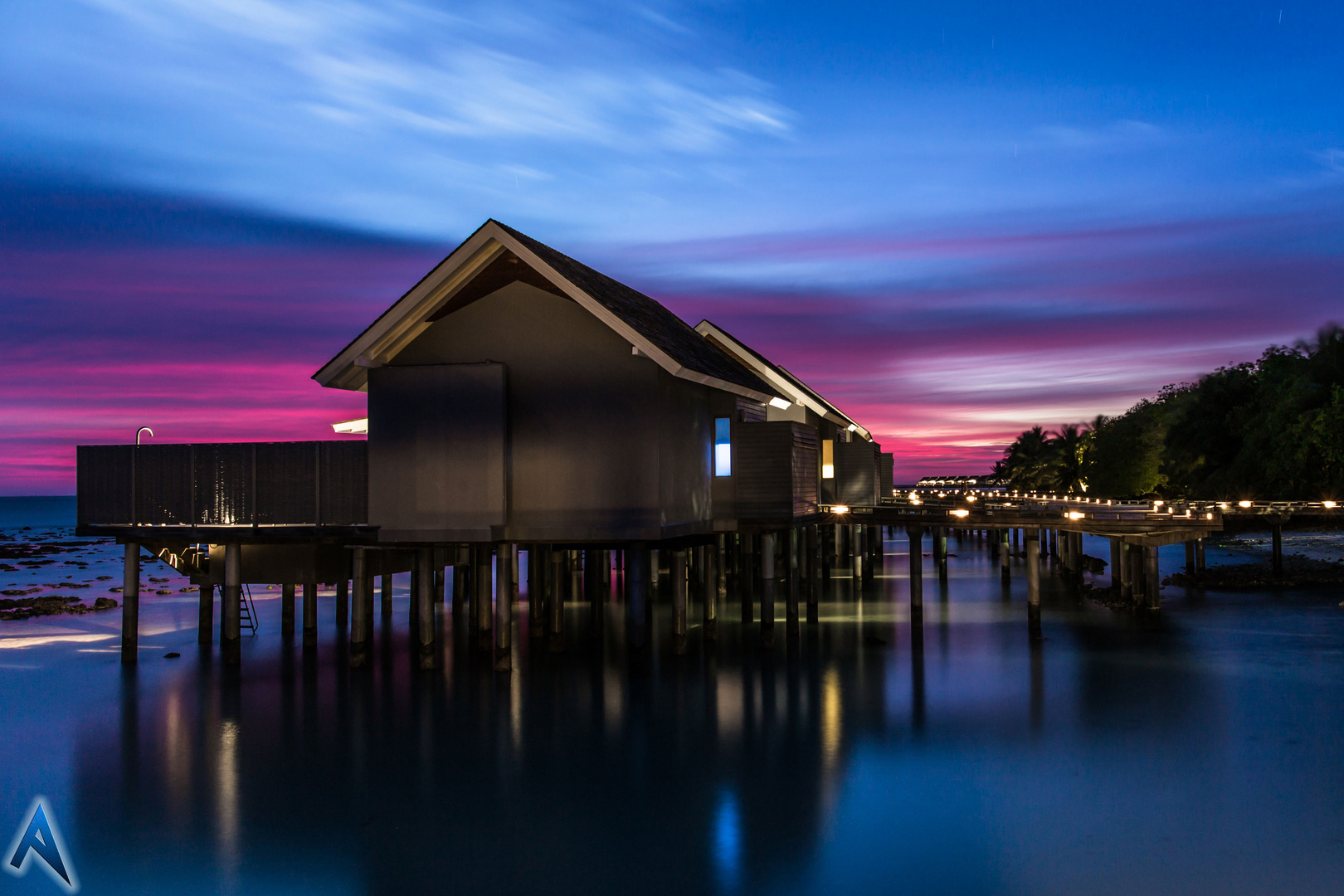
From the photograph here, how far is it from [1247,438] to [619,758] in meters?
52.3

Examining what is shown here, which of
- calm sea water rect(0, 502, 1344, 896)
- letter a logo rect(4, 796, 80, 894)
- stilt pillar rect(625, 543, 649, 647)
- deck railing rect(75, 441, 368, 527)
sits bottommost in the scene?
letter a logo rect(4, 796, 80, 894)

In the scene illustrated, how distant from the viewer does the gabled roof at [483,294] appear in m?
18.1

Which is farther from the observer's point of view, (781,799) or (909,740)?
(909,740)

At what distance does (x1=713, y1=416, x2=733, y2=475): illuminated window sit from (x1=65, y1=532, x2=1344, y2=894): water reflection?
4250mm

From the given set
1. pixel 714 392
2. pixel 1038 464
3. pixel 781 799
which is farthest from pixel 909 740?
pixel 1038 464

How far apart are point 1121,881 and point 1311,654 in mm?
16414

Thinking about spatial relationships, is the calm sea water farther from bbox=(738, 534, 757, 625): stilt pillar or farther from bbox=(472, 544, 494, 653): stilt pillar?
bbox=(738, 534, 757, 625): stilt pillar

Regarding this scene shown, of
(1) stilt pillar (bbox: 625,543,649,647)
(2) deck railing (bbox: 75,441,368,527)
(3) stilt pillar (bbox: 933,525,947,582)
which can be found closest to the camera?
(2) deck railing (bbox: 75,441,368,527)

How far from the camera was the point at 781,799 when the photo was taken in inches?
519

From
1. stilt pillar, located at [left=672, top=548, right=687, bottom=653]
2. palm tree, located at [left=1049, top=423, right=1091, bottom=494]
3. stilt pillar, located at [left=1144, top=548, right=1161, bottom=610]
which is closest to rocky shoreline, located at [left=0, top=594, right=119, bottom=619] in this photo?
stilt pillar, located at [left=672, top=548, right=687, bottom=653]

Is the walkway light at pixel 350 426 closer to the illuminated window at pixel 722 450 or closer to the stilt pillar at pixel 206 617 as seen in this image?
the stilt pillar at pixel 206 617

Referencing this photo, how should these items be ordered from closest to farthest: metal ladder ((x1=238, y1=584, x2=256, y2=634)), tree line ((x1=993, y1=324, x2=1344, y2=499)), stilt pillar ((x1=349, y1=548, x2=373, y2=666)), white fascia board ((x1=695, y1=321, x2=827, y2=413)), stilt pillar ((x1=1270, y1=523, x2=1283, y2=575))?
stilt pillar ((x1=349, y1=548, x2=373, y2=666)) < metal ladder ((x1=238, y1=584, x2=256, y2=634)) < white fascia board ((x1=695, y1=321, x2=827, y2=413)) < stilt pillar ((x1=1270, y1=523, x2=1283, y2=575)) < tree line ((x1=993, y1=324, x2=1344, y2=499))

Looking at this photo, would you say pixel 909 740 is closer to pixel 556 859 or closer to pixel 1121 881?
pixel 1121 881

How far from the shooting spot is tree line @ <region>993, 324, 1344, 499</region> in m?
50.0
